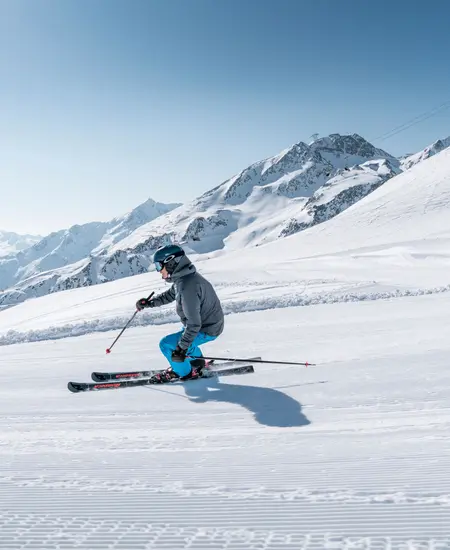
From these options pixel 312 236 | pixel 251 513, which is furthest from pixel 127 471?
pixel 312 236

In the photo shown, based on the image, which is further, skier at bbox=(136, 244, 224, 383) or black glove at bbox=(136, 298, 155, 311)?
black glove at bbox=(136, 298, 155, 311)

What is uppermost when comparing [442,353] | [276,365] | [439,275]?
[276,365]

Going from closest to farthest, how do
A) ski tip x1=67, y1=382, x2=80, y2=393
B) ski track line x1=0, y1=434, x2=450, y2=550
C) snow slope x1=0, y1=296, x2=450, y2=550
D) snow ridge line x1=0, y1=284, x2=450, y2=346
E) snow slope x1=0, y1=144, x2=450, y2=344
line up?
ski track line x1=0, y1=434, x2=450, y2=550, snow slope x1=0, y1=296, x2=450, y2=550, ski tip x1=67, y1=382, x2=80, y2=393, snow ridge line x1=0, y1=284, x2=450, y2=346, snow slope x1=0, y1=144, x2=450, y2=344

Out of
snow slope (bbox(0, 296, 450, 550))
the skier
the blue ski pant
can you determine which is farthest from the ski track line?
the blue ski pant

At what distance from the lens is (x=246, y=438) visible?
4781mm

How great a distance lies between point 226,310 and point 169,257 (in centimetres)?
662

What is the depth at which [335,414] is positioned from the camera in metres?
5.28

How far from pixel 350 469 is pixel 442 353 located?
4.25 m

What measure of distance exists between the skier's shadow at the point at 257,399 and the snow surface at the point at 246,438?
0.03 meters

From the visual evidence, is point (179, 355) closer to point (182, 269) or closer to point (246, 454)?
point (182, 269)

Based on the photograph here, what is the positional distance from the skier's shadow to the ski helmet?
6.36 feet

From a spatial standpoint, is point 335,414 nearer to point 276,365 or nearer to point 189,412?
point 189,412

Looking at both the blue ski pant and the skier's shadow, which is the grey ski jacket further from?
the skier's shadow

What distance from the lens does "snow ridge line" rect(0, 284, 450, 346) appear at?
12.1 meters
